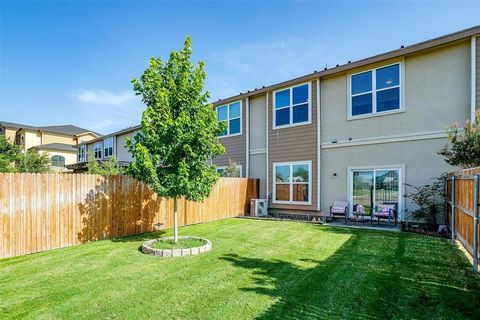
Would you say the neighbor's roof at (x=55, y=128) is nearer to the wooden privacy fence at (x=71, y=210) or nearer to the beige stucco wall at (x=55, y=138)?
the beige stucco wall at (x=55, y=138)

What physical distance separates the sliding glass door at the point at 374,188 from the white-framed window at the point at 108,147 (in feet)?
76.0

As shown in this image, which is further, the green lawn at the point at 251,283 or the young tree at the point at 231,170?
the young tree at the point at 231,170

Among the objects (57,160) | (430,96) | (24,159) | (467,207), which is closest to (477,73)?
(430,96)

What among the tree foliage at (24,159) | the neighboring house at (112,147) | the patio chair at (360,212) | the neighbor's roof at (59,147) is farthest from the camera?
the neighbor's roof at (59,147)

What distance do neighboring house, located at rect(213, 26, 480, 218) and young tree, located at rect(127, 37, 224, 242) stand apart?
3.95 ft

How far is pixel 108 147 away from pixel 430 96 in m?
26.5

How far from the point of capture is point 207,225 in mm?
10484

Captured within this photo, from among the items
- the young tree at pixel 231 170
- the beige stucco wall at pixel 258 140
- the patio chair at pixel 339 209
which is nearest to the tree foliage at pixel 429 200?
the patio chair at pixel 339 209

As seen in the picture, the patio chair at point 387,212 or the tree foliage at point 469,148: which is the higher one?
the tree foliage at point 469,148

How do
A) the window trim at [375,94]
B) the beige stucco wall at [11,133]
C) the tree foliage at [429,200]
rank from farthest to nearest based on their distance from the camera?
the beige stucco wall at [11,133] → the window trim at [375,94] → the tree foliage at [429,200]

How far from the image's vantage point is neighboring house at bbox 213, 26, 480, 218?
902 cm

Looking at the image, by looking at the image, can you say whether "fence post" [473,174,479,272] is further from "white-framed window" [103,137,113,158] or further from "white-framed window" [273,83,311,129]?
"white-framed window" [103,137,113,158]

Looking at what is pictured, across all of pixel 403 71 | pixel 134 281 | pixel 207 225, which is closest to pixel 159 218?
pixel 207 225

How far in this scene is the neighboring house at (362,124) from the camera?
902cm
